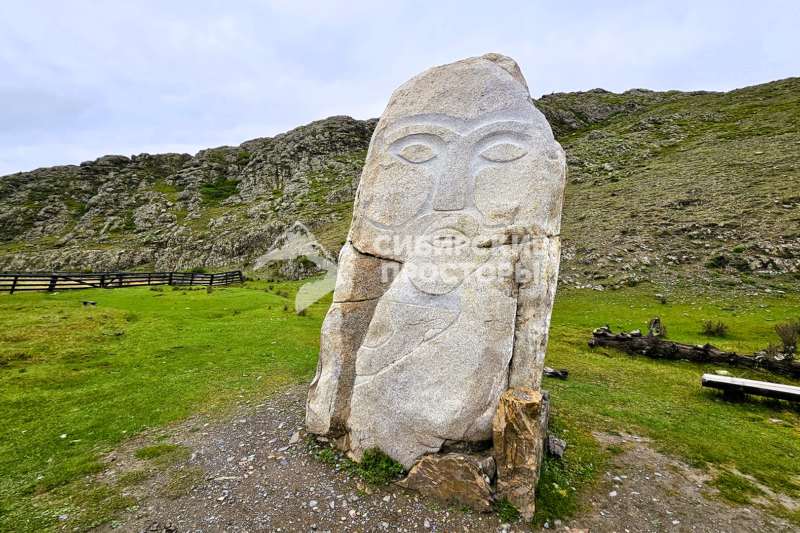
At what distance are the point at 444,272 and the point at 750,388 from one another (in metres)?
8.00

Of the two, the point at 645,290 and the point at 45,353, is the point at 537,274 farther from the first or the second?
the point at 645,290

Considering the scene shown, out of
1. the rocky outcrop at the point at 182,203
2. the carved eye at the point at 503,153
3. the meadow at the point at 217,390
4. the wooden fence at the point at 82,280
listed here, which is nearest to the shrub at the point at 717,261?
the meadow at the point at 217,390

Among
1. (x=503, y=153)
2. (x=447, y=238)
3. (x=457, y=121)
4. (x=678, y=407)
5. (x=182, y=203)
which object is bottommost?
(x=678, y=407)

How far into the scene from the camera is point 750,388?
7.81 meters

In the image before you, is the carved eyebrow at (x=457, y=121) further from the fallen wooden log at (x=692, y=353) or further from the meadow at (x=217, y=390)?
the fallen wooden log at (x=692, y=353)

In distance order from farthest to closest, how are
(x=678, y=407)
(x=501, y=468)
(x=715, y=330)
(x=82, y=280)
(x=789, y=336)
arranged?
1. (x=82, y=280)
2. (x=715, y=330)
3. (x=789, y=336)
4. (x=678, y=407)
5. (x=501, y=468)

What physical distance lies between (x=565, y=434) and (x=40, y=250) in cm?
9848

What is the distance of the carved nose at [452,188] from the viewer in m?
5.59

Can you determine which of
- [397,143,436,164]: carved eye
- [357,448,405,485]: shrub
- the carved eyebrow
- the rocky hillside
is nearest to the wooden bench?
the carved eyebrow

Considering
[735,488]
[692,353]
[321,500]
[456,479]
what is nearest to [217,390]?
[321,500]

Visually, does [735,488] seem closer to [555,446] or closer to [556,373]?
[555,446]

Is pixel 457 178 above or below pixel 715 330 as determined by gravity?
above

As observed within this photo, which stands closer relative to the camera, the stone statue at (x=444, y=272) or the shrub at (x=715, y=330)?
the stone statue at (x=444, y=272)

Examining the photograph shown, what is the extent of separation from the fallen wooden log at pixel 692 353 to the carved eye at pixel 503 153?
10322 mm
